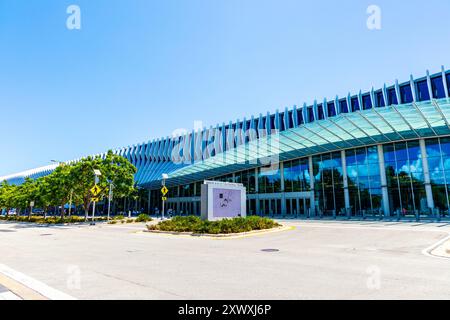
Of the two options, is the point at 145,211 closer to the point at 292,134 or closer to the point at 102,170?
the point at 102,170

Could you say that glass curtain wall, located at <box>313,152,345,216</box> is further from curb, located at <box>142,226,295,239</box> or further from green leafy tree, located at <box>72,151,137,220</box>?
green leafy tree, located at <box>72,151,137,220</box>

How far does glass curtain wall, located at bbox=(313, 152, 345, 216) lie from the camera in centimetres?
3569

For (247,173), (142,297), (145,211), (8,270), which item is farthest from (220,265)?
(145,211)

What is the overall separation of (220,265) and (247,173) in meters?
37.4

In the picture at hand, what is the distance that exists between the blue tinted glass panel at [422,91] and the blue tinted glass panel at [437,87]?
77cm

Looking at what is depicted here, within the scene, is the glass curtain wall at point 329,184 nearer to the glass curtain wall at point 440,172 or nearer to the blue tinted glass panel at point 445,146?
the glass curtain wall at point 440,172

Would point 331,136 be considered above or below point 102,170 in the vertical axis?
above

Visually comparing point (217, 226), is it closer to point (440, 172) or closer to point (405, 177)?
point (405, 177)

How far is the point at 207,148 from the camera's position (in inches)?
2296

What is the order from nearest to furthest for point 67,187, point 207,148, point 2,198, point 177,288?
point 177,288 → point 67,187 → point 2,198 → point 207,148

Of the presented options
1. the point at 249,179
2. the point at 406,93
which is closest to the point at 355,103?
the point at 406,93

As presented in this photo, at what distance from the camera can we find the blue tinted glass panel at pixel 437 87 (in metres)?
37.5

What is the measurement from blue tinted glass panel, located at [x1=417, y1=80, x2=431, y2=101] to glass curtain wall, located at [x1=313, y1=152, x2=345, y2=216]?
573 inches

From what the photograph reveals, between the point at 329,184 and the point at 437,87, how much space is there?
19619 millimetres
